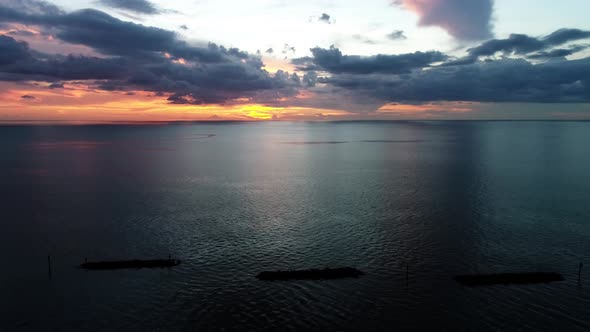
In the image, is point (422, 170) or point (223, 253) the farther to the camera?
point (422, 170)

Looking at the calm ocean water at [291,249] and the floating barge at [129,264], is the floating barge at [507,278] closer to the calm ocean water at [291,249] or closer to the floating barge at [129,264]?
the calm ocean water at [291,249]

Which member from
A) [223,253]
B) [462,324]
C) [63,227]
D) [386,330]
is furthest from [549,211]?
[63,227]

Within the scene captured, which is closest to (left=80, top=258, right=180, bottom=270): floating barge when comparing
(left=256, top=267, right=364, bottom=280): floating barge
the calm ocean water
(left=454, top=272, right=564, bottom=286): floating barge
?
the calm ocean water

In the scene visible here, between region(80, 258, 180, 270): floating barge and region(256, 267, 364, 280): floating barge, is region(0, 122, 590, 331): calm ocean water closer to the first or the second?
region(256, 267, 364, 280): floating barge

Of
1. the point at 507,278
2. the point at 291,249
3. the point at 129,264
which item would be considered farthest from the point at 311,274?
the point at 129,264

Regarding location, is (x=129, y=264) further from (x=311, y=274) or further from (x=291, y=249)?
(x=311, y=274)

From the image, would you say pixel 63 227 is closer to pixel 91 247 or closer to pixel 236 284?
pixel 91 247
